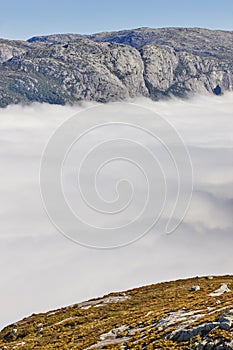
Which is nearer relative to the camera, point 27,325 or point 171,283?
point 27,325

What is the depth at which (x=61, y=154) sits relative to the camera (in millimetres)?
59656

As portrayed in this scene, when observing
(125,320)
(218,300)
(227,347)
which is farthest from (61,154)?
(227,347)

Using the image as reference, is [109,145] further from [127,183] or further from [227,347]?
[227,347]

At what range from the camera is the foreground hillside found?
122 feet

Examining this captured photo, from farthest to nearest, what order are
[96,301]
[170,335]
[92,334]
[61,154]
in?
[96,301], [61,154], [92,334], [170,335]

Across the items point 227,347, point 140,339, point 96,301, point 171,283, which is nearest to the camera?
point 227,347

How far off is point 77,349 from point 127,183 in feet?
171

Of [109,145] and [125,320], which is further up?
[109,145]

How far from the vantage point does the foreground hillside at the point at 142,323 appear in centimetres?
3706

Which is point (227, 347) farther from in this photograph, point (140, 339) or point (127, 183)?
point (127, 183)

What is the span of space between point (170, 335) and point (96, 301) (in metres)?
38.3

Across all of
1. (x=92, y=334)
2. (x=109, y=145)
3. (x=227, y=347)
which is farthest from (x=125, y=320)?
(x=109, y=145)

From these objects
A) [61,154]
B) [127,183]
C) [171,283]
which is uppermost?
[61,154]

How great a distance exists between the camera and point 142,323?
48.5 metres
